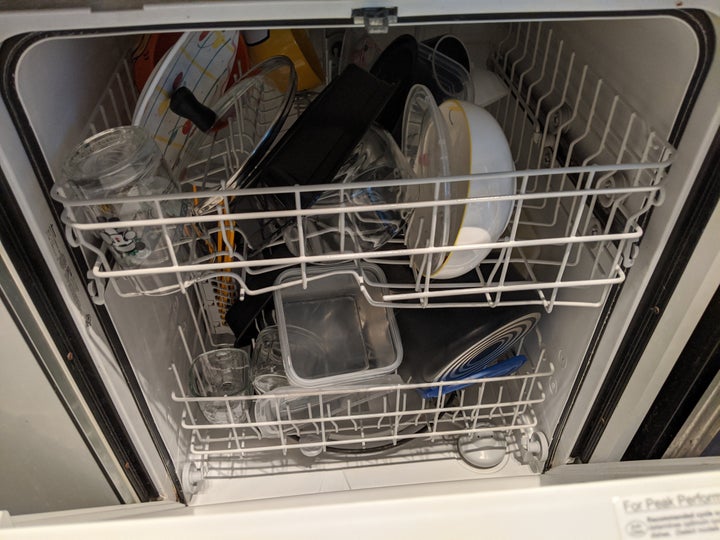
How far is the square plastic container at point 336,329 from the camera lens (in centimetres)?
90

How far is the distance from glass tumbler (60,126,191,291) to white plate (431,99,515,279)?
1.09 feet

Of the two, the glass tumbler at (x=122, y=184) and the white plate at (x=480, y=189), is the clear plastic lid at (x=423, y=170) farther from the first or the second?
the glass tumbler at (x=122, y=184)

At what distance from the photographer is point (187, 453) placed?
96 centimetres

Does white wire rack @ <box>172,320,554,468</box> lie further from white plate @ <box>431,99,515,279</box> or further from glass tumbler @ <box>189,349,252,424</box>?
white plate @ <box>431,99,515,279</box>

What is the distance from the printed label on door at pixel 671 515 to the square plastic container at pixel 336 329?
369 mm

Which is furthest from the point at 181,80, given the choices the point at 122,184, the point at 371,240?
the point at 371,240

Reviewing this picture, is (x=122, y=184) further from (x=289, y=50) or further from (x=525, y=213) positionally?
(x=525, y=213)

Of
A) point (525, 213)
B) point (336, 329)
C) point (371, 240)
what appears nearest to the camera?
point (371, 240)

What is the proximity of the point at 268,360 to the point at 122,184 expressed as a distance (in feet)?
1.44

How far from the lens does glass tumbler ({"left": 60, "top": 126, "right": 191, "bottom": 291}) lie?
0.61 meters

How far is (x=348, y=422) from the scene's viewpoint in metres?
1.05

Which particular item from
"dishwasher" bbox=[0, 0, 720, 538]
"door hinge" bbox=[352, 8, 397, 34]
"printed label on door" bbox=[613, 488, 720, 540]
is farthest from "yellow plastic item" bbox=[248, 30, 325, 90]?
"printed label on door" bbox=[613, 488, 720, 540]

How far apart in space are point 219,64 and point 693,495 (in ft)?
2.64

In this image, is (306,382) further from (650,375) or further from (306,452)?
(650,375)
